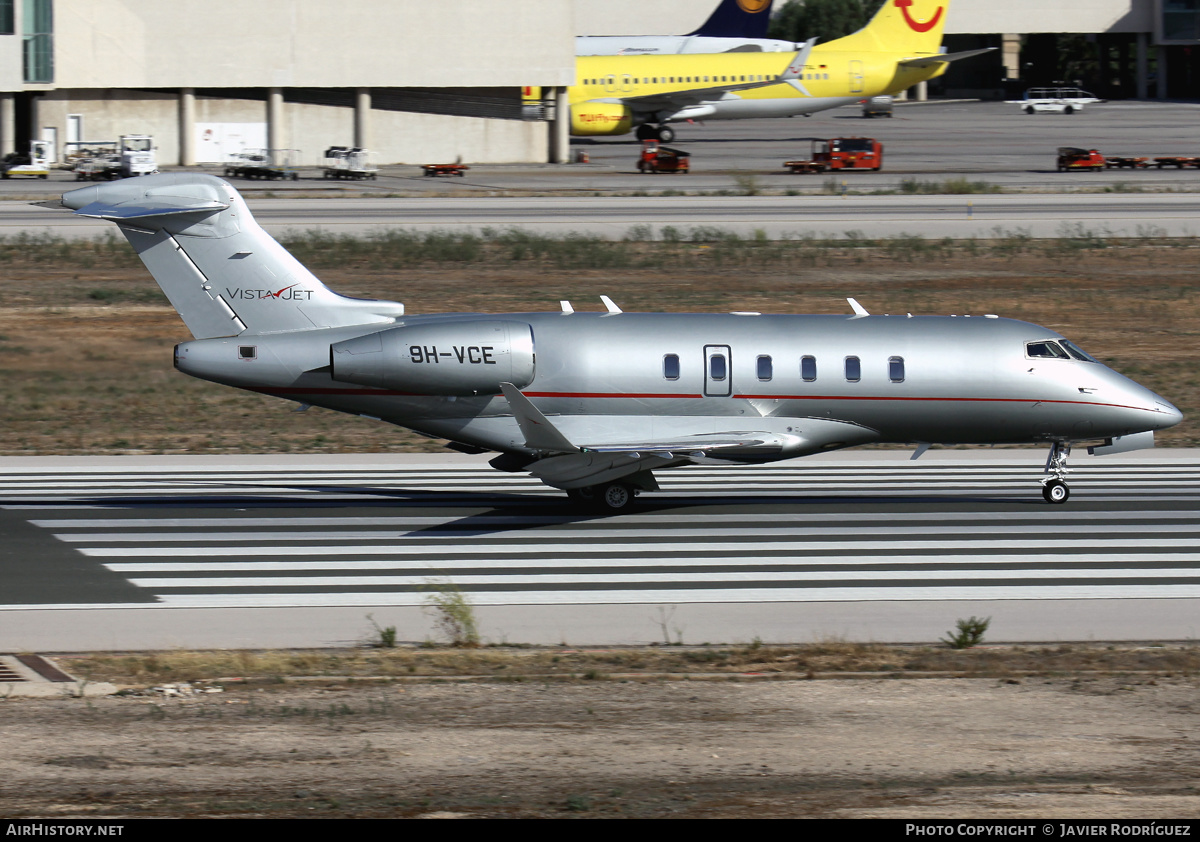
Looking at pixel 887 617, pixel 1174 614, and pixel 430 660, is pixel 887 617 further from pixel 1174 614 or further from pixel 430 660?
pixel 430 660

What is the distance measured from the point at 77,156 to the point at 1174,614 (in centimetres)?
7716

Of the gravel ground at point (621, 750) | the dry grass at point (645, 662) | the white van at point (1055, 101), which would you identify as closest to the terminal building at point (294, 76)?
the white van at point (1055, 101)

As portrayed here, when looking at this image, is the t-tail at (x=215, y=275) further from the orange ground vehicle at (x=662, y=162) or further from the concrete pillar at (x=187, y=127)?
the concrete pillar at (x=187, y=127)

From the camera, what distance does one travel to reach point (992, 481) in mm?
27203

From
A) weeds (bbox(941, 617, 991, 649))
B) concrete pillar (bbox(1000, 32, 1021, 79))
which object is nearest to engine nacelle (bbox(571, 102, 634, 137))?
concrete pillar (bbox(1000, 32, 1021, 79))

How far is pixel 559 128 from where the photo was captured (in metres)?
93.6

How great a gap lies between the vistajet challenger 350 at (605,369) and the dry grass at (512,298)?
779 centimetres

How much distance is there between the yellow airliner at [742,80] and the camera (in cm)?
9594

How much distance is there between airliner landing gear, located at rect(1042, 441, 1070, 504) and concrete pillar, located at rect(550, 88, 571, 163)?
72001 mm

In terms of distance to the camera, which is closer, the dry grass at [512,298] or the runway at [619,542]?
the runway at [619,542]

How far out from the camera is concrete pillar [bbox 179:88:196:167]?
88875mm

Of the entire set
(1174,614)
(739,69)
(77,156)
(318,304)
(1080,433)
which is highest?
(739,69)

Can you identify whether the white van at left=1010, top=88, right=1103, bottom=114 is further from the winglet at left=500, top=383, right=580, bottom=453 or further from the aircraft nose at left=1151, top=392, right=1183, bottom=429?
the winglet at left=500, top=383, right=580, bottom=453

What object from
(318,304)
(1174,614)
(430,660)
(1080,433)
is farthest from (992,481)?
(430,660)
